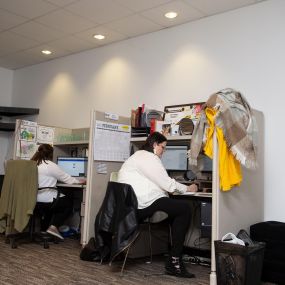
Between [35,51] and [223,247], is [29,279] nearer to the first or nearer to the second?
[223,247]

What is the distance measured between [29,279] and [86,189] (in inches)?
46.8

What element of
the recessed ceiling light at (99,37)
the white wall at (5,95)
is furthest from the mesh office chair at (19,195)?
the white wall at (5,95)

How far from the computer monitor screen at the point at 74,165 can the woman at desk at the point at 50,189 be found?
0.42m

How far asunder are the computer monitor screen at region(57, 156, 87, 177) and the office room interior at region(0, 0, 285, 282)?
24.8 inches

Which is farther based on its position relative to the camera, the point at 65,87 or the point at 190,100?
the point at 65,87

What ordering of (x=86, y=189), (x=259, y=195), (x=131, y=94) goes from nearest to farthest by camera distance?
(x=259, y=195), (x=86, y=189), (x=131, y=94)

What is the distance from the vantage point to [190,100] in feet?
13.8

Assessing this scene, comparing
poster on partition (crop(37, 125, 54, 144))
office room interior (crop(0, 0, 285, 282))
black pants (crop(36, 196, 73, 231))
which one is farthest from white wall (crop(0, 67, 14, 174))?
black pants (crop(36, 196, 73, 231))

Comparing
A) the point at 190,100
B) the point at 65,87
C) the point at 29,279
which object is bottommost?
the point at 29,279

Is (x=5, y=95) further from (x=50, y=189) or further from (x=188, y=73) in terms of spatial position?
(x=188, y=73)

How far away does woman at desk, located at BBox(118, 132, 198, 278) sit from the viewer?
3.12m

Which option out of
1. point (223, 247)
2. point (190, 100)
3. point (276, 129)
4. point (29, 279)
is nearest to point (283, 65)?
point (276, 129)

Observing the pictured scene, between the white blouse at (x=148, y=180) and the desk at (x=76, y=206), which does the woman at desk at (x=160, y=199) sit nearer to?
the white blouse at (x=148, y=180)

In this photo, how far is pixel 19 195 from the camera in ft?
13.1
